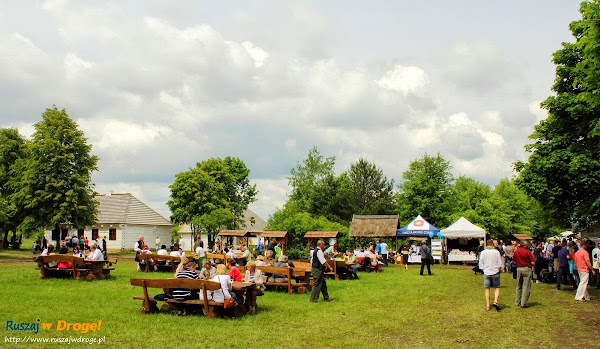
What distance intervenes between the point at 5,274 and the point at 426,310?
1459cm

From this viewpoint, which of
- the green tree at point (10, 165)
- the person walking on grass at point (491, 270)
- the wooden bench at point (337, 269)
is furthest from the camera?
the green tree at point (10, 165)

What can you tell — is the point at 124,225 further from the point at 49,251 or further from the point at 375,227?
the point at 49,251

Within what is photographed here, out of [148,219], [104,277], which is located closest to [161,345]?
[104,277]

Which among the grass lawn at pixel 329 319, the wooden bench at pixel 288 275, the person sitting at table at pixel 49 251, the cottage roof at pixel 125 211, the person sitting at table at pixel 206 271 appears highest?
the cottage roof at pixel 125 211

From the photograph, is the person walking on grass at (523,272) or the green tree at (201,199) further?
the green tree at (201,199)

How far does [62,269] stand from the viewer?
16.1 metres

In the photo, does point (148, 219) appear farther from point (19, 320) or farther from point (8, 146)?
point (19, 320)

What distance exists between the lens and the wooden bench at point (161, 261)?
65.9 ft

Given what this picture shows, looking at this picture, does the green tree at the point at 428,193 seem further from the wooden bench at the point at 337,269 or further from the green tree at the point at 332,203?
the wooden bench at the point at 337,269

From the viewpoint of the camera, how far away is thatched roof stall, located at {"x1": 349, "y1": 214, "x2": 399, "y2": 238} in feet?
111

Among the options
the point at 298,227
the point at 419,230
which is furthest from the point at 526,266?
the point at 298,227

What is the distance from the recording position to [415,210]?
57.7 m

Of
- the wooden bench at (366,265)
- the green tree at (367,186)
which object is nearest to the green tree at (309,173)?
the green tree at (367,186)

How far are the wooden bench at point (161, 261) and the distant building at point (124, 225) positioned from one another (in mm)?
31233
